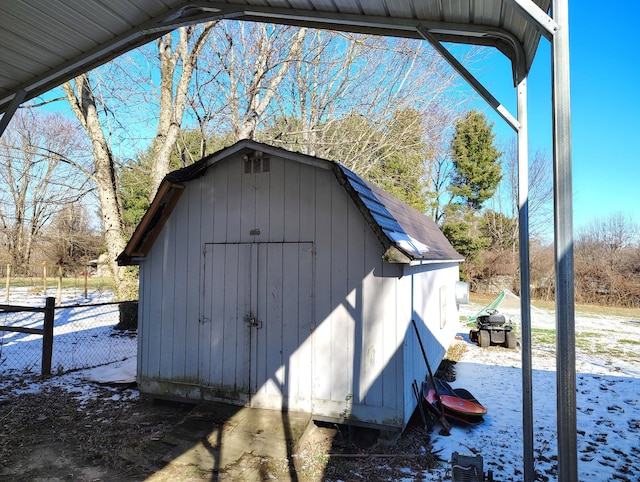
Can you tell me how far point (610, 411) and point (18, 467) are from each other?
792cm

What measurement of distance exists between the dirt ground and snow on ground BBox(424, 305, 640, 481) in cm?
56

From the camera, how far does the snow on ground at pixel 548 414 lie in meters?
4.24

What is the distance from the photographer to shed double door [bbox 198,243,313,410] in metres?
5.00

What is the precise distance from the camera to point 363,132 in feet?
49.6

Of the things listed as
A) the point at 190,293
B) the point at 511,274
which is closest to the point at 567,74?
the point at 190,293

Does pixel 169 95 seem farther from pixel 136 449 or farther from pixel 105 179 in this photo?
pixel 136 449

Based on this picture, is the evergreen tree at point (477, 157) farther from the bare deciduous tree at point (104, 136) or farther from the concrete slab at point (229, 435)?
the concrete slab at point (229, 435)

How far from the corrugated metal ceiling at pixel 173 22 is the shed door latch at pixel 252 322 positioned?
Result: 3.61 metres

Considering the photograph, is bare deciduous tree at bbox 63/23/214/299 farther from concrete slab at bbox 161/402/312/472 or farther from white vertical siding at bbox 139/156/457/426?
concrete slab at bbox 161/402/312/472

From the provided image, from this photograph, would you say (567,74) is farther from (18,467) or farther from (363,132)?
(363,132)

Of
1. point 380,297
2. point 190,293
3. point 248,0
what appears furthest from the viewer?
point 190,293

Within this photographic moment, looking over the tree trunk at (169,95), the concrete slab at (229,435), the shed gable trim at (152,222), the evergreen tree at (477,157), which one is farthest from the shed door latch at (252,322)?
the evergreen tree at (477,157)

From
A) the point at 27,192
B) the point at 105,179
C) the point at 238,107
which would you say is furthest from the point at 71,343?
the point at 27,192

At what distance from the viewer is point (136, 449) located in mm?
4297
